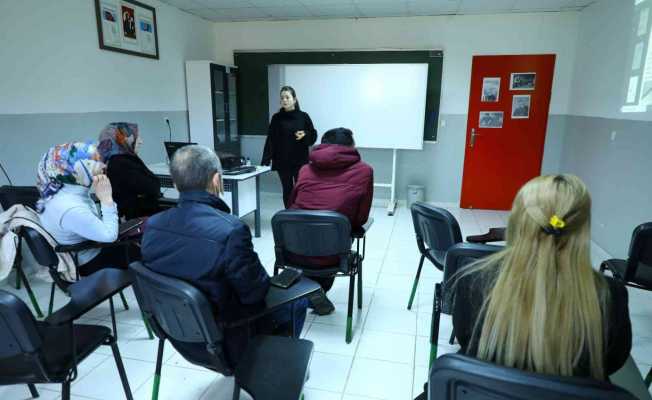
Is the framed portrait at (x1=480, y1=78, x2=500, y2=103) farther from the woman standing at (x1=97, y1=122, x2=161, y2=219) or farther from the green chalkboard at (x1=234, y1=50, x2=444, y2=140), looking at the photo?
the woman standing at (x1=97, y1=122, x2=161, y2=219)

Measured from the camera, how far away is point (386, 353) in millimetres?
2209

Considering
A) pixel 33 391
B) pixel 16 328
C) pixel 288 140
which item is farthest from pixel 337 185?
pixel 288 140

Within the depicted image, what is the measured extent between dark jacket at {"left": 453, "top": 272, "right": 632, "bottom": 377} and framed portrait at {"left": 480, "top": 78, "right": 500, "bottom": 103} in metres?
4.58

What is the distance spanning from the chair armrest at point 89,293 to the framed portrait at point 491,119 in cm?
473

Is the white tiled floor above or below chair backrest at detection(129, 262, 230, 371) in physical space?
below

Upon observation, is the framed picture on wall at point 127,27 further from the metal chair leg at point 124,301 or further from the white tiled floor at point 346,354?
the metal chair leg at point 124,301

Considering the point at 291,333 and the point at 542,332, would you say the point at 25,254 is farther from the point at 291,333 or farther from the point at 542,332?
the point at 542,332

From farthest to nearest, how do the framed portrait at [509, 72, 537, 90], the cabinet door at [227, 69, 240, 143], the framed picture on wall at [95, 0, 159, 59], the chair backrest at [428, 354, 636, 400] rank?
the cabinet door at [227, 69, 240, 143] → the framed portrait at [509, 72, 537, 90] → the framed picture on wall at [95, 0, 159, 59] → the chair backrest at [428, 354, 636, 400]

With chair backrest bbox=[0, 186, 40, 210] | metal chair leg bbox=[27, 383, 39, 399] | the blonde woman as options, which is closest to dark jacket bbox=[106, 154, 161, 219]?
chair backrest bbox=[0, 186, 40, 210]

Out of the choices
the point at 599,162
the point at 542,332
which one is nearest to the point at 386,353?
the point at 542,332

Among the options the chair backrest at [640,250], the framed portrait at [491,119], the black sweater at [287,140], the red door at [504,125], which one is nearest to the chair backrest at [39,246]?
the black sweater at [287,140]

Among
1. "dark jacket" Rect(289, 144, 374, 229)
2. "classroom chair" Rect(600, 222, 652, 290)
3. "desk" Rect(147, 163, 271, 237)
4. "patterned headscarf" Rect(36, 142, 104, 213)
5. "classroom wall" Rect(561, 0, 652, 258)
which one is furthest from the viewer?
"desk" Rect(147, 163, 271, 237)

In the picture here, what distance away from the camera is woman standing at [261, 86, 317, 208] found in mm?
4234

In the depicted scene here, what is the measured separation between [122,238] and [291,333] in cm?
115
